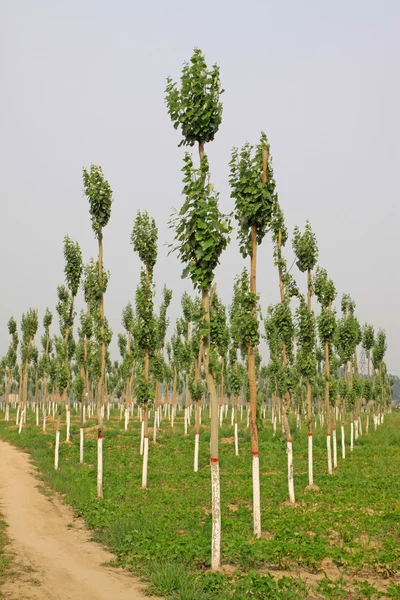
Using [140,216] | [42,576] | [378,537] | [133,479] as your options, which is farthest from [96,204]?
[378,537]

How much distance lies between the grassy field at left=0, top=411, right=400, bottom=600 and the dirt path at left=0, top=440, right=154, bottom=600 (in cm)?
56

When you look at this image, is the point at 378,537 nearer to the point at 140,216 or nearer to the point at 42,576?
the point at 42,576

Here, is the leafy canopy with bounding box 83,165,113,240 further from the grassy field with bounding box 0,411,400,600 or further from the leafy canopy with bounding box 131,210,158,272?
the grassy field with bounding box 0,411,400,600

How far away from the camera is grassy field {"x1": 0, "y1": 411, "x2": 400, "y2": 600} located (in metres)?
10.8

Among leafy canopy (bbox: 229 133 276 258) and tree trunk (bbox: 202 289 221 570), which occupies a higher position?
leafy canopy (bbox: 229 133 276 258)

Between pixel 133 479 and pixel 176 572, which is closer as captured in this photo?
pixel 176 572

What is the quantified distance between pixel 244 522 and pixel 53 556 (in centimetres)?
632

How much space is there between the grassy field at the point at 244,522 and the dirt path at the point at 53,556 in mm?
559

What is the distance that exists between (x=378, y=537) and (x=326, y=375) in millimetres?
12204

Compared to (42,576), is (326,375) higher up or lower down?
higher up

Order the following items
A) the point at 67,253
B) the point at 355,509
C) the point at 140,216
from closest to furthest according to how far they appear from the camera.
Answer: the point at 355,509 → the point at 140,216 → the point at 67,253

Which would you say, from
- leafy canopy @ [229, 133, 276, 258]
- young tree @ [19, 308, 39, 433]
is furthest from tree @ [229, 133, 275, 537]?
young tree @ [19, 308, 39, 433]

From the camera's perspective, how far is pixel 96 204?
22875 millimetres

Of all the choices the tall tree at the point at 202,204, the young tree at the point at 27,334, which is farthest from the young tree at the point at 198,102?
the young tree at the point at 27,334
